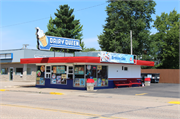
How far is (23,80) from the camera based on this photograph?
40.0 metres

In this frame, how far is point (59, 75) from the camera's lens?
2414cm

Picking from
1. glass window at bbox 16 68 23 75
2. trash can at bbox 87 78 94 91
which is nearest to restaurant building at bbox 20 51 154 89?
trash can at bbox 87 78 94 91

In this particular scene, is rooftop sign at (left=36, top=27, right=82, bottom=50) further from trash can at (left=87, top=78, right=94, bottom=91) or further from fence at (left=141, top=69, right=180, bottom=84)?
fence at (left=141, top=69, right=180, bottom=84)

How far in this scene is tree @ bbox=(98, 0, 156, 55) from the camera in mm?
45938

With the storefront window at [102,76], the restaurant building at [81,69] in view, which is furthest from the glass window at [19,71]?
the storefront window at [102,76]

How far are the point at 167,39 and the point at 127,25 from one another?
11.7 meters

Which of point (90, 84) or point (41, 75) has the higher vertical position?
point (41, 75)

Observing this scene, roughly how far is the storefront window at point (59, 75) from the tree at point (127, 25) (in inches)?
899

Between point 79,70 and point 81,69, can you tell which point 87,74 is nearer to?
point 81,69

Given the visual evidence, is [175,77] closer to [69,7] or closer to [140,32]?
[140,32]

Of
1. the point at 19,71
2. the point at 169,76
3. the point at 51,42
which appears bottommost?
the point at 169,76

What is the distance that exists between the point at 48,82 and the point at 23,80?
54.6 feet

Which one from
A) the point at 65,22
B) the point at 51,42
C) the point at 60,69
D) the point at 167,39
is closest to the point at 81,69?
the point at 60,69

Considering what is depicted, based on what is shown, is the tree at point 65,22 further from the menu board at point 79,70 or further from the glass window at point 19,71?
the menu board at point 79,70
